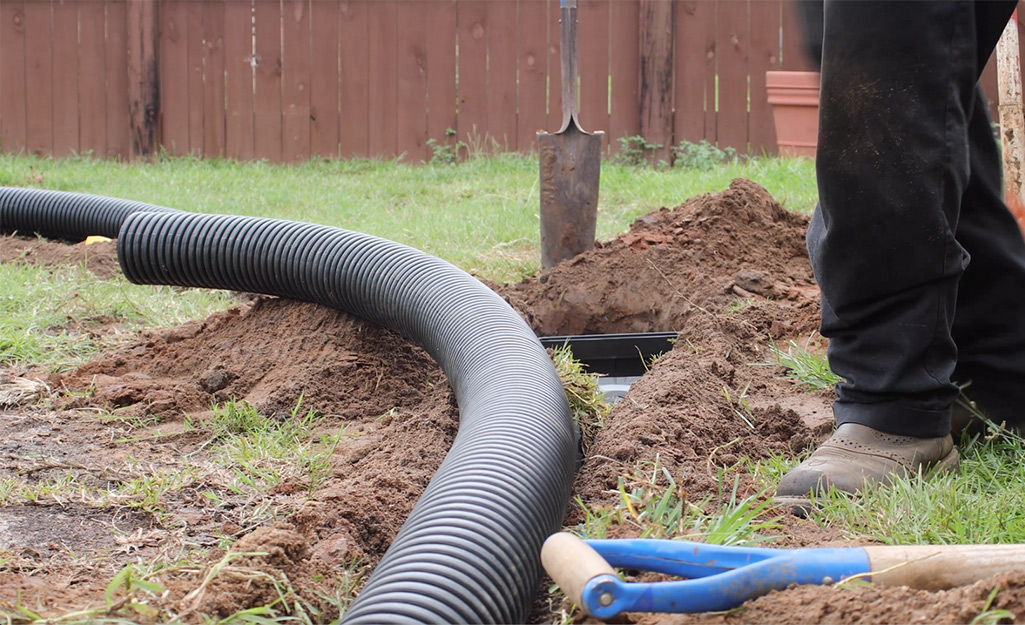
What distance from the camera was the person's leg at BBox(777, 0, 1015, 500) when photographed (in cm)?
168

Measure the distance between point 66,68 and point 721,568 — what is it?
833cm

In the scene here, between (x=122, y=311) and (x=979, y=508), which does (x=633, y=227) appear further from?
(x=979, y=508)

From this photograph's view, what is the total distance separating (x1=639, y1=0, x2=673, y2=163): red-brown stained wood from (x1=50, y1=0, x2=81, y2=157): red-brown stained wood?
4725 mm

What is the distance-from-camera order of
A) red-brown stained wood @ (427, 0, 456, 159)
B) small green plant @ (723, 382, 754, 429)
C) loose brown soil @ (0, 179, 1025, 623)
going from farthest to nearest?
red-brown stained wood @ (427, 0, 456, 159)
small green plant @ (723, 382, 754, 429)
loose brown soil @ (0, 179, 1025, 623)

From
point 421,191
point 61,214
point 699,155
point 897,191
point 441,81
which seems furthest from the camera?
point 441,81

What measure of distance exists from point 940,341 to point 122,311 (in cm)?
280

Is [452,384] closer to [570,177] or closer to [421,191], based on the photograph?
[570,177]

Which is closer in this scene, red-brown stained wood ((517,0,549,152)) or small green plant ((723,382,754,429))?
small green plant ((723,382,754,429))

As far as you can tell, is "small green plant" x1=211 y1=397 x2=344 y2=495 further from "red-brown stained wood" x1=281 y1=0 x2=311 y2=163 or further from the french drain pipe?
"red-brown stained wood" x1=281 y1=0 x2=311 y2=163

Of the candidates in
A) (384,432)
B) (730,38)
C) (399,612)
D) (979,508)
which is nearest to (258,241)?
(384,432)

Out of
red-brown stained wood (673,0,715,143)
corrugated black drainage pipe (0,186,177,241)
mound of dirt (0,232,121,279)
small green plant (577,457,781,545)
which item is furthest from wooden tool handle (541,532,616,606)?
red-brown stained wood (673,0,715,143)

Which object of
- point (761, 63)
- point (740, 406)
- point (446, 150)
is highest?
point (761, 63)

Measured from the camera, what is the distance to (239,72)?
319 inches

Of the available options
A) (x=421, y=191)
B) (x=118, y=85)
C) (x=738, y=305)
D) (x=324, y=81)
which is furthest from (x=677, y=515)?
(x=118, y=85)
